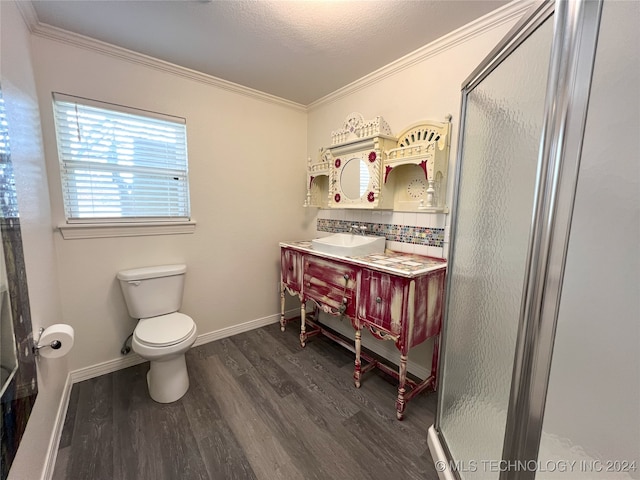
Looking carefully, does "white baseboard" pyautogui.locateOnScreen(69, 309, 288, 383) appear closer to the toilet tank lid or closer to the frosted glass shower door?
the toilet tank lid

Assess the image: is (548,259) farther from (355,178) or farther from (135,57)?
(135,57)

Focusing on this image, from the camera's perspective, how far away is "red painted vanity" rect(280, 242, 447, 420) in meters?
1.51

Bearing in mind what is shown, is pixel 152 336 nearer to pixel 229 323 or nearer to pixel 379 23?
pixel 229 323

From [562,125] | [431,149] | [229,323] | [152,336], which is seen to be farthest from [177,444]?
[431,149]

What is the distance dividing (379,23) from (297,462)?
239cm

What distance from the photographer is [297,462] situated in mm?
1312

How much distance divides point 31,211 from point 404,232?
212 cm

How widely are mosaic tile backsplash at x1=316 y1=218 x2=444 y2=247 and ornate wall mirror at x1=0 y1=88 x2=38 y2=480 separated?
6.56ft

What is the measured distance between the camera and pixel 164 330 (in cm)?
172

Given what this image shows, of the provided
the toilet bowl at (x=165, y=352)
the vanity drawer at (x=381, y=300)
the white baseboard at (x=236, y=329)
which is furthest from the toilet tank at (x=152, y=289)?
the vanity drawer at (x=381, y=300)

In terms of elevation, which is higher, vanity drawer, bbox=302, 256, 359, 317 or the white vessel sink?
the white vessel sink

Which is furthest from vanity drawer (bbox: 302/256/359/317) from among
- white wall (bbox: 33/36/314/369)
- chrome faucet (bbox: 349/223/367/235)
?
white wall (bbox: 33/36/314/369)

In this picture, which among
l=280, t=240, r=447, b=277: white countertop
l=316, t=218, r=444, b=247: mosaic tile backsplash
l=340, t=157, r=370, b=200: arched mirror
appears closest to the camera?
l=280, t=240, r=447, b=277: white countertop

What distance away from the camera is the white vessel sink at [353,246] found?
6.21 ft
